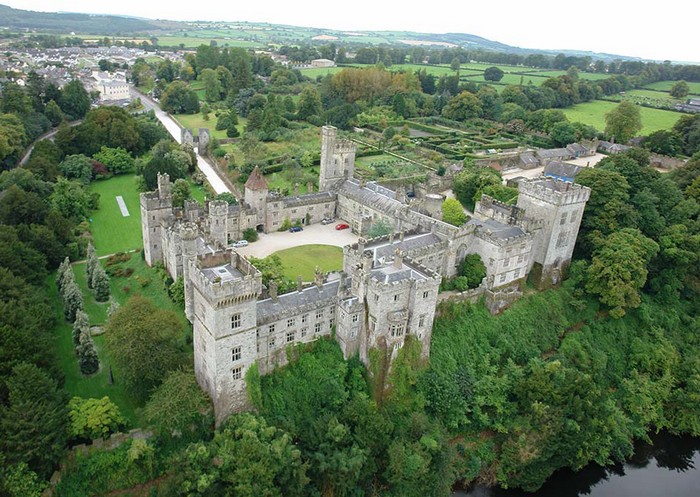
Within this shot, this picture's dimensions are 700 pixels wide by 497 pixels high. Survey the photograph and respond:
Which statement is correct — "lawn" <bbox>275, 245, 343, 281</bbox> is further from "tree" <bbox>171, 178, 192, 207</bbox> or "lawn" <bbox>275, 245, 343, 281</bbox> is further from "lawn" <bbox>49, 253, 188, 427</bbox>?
"tree" <bbox>171, 178, 192, 207</bbox>

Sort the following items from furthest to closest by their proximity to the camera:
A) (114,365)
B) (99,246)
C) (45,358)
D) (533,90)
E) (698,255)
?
(533,90) → (99,246) → (698,255) → (114,365) → (45,358)

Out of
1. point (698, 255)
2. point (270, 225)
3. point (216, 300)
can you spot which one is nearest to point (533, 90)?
point (698, 255)

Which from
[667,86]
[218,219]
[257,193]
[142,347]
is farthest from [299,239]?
[667,86]

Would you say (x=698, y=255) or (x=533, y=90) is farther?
(x=533, y=90)

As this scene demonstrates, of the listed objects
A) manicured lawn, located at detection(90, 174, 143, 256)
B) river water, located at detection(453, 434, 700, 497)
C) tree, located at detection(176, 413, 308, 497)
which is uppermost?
tree, located at detection(176, 413, 308, 497)

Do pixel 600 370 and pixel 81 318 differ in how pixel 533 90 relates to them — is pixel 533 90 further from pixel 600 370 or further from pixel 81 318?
pixel 81 318

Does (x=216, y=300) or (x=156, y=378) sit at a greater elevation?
(x=216, y=300)

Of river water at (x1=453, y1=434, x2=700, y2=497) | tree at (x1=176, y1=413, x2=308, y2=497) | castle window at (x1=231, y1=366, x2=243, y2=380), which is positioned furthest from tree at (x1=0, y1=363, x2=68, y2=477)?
river water at (x1=453, y1=434, x2=700, y2=497)
